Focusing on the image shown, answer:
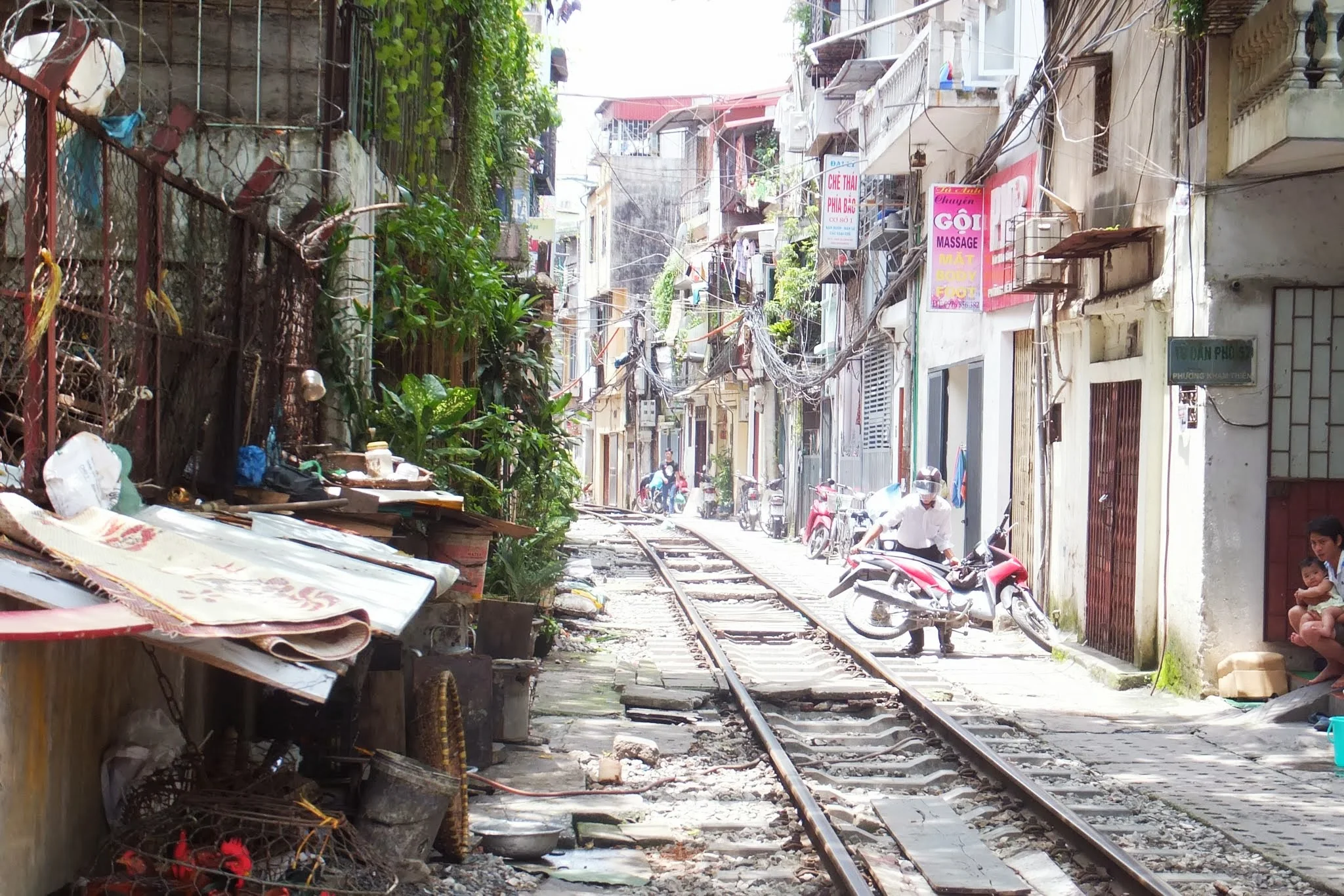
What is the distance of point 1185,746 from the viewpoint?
9148 mm

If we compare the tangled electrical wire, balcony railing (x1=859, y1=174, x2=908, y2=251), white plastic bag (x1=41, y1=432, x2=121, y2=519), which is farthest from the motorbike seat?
balcony railing (x1=859, y1=174, x2=908, y2=251)

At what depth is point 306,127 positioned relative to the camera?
386 inches

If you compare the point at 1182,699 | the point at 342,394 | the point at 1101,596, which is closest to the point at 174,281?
the point at 342,394

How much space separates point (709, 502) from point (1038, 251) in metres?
26.2

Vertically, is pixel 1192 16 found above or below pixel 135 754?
above

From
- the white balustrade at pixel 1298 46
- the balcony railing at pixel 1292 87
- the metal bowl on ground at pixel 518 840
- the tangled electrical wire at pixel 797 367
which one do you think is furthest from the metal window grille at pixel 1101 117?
the metal bowl on ground at pixel 518 840

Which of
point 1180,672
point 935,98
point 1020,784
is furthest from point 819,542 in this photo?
point 1020,784

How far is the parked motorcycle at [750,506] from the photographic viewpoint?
3359 cm

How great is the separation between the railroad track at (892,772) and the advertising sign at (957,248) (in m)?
5.17

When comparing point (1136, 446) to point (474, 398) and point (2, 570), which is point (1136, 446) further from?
point (2, 570)

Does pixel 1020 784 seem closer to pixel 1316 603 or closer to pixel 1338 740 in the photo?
pixel 1338 740

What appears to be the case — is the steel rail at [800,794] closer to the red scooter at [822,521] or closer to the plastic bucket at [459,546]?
the plastic bucket at [459,546]

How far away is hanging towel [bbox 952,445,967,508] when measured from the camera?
1839 centimetres

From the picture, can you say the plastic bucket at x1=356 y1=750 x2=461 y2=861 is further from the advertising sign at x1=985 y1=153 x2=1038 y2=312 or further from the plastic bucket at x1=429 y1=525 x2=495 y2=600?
the advertising sign at x1=985 y1=153 x2=1038 y2=312
